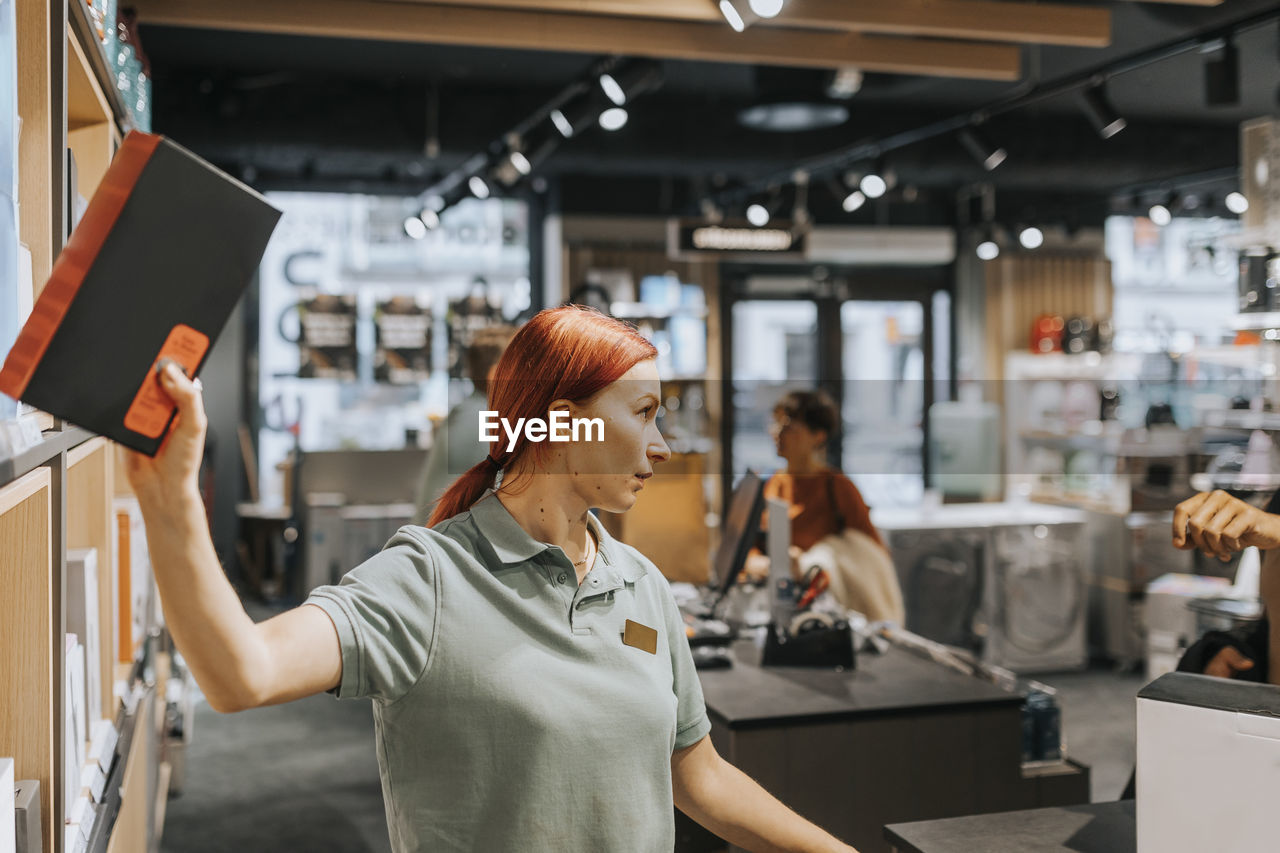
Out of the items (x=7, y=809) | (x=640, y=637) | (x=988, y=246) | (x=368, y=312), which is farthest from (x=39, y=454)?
(x=988, y=246)

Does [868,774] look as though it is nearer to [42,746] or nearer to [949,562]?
[42,746]

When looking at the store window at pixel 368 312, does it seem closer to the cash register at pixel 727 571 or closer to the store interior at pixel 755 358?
the store interior at pixel 755 358

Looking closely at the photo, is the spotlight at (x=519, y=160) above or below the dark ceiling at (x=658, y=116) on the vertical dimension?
below

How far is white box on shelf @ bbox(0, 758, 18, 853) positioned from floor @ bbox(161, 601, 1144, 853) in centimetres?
277

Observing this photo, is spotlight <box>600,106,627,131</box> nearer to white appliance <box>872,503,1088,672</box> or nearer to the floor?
white appliance <box>872,503,1088,672</box>

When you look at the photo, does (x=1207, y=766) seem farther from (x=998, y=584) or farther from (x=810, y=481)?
(x=998, y=584)

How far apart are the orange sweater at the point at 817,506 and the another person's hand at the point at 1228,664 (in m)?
1.96

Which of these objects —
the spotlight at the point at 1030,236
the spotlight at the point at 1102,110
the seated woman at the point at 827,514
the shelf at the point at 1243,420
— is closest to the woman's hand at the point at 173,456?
the seated woman at the point at 827,514

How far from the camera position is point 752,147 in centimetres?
758

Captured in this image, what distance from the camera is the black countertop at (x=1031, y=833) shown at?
5.41ft

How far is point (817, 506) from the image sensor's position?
386 cm

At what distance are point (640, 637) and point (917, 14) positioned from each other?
10.8 ft

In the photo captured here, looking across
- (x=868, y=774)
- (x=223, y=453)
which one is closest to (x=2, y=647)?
(x=868, y=774)

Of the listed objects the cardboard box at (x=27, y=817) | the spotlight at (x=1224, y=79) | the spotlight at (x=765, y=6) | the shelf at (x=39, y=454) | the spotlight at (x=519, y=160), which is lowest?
the cardboard box at (x=27, y=817)
